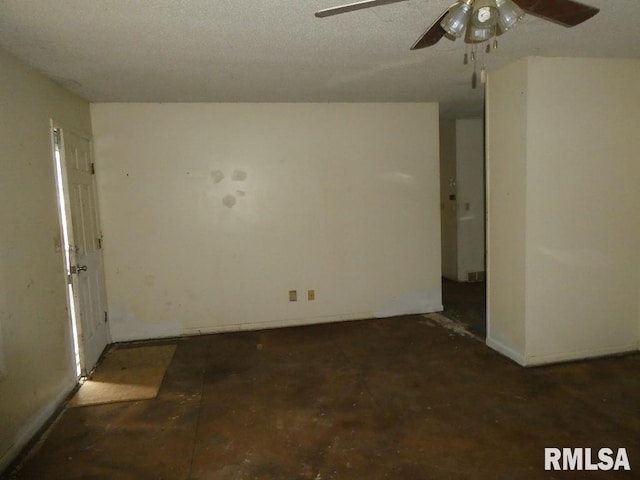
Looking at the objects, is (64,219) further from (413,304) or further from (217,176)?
(413,304)

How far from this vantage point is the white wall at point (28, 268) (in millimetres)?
2209

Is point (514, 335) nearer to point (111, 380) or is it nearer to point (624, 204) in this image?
point (624, 204)

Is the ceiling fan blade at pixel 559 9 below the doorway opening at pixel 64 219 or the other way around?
the other way around

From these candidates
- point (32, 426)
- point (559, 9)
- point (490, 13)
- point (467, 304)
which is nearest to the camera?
point (490, 13)

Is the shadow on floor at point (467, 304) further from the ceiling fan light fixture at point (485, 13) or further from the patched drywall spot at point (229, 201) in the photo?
the ceiling fan light fixture at point (485, 13)

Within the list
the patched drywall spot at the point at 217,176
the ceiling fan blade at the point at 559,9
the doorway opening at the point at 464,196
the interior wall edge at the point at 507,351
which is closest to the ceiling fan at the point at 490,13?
the ceiling fan blade at the point at 559,9

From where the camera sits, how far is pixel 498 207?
327 cm

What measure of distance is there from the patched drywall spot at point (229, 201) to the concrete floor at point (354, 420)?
4.71 ft

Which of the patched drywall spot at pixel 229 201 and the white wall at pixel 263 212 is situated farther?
the patched drywall spot at pixel 229 201

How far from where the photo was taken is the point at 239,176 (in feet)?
13.1

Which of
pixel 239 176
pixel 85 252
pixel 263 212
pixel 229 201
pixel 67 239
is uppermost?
pixel 239 176

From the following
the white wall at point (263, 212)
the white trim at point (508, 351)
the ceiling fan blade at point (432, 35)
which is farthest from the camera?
the white wall at point (263, 212)

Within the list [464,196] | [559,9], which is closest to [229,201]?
[559,9]

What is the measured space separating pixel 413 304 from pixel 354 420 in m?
2.22
